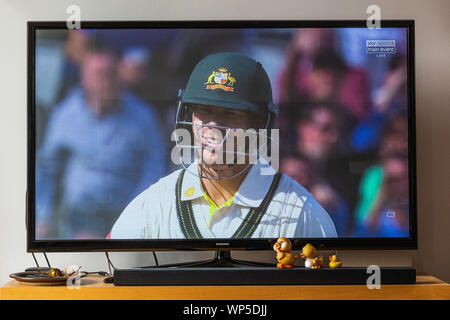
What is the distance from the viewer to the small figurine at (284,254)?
2311 millimetres

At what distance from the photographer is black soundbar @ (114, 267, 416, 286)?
2.25m

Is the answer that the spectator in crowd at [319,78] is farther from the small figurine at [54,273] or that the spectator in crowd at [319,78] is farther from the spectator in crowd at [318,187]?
the small figurine at [54,273]

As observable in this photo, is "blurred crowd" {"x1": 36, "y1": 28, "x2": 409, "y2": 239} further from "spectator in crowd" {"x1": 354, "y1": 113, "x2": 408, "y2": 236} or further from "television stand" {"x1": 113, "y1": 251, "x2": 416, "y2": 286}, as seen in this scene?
"television stand" {"x1": 113, "y1": 251, "x2": 416, "y2": 286}

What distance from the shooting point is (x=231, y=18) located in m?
2.72

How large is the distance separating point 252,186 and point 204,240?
288 millimetres

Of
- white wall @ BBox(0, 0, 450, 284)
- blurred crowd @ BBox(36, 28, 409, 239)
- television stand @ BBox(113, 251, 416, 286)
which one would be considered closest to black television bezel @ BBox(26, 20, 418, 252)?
blurred crowd @ BBox(36, 28, 409, 239)

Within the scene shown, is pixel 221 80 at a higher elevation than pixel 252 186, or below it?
higher

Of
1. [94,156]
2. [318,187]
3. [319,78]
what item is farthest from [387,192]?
[94,156]

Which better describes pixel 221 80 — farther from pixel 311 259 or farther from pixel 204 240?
pixel 311 259

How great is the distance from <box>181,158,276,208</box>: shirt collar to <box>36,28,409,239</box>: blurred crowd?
0.25 ft
